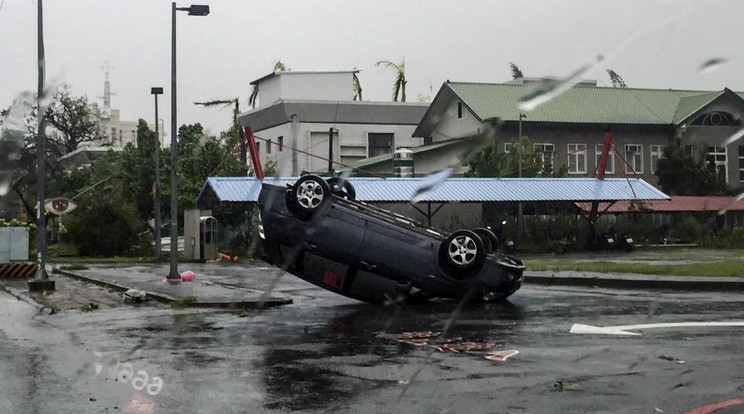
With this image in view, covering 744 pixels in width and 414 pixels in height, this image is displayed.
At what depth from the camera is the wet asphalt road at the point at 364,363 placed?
786 cm

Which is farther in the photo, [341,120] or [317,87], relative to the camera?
[341,120]

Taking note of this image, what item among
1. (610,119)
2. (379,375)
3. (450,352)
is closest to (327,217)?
(450,352)

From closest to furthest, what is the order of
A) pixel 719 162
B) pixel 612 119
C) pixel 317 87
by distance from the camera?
1. pixel 612 119
2. pixel 719 162
3. pixel 317 87

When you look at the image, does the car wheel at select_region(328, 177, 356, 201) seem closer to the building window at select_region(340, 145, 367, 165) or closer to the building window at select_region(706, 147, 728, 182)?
the building window at select_region(706, 147, 728, 182)

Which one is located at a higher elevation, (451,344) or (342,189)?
(342,189)

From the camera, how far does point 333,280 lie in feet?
54.2

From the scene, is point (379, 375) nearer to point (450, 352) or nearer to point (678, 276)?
point (450, 352)

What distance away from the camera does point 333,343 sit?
11.9 meters

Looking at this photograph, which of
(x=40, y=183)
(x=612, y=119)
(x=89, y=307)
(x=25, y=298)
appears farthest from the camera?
(x=40, y=183)

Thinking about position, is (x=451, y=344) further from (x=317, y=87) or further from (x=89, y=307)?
(x=317, y=87)

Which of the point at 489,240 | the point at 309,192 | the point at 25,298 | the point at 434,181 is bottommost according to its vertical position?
the point at 25,298

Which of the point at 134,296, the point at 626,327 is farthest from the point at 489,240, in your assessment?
the point at 134,296

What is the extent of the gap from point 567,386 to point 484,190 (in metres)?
39.6

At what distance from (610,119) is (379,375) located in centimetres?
611
